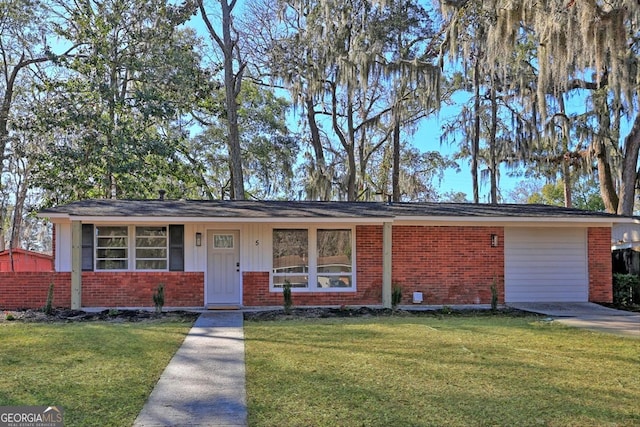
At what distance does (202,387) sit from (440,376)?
8.48 feet

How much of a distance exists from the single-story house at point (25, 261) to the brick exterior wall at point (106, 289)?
8123mm

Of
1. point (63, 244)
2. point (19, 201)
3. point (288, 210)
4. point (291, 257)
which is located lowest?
point (291, 257)

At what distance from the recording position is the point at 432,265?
12438 millimetres

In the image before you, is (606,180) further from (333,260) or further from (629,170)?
(333,260)

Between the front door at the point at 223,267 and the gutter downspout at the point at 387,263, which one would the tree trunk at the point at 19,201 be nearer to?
the front door at the point at 223,267

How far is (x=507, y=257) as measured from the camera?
1272cm

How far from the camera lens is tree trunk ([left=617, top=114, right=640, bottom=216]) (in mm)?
17891

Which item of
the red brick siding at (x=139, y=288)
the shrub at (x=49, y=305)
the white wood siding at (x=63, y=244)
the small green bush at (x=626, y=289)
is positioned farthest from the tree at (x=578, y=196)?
the shrub at (x=49, y=305)

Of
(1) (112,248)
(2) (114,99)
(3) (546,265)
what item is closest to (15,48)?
(2) (114,99)

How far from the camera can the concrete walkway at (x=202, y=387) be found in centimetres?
431

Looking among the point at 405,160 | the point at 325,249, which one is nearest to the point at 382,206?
the point at 325,249

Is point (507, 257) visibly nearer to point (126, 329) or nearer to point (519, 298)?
point (519, 298)

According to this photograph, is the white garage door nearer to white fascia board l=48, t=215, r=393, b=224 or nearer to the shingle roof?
the shingle roof

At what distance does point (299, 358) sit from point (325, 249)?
5867mm
